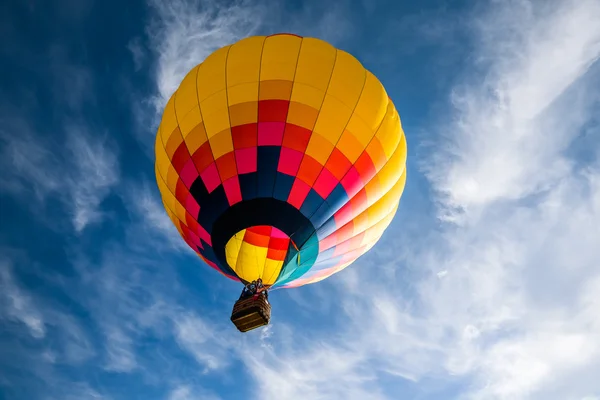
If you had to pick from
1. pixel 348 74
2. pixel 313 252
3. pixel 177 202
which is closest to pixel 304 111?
pixel 348 74

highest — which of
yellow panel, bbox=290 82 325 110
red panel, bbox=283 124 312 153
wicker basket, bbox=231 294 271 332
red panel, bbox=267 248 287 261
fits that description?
yellow panel, bbox=290 82 325 110

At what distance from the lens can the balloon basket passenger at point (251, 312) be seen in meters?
6.98

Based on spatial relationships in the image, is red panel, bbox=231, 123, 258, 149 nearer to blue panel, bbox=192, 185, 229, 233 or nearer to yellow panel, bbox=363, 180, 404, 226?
blue panel, bbox=192, 185, 229, 233

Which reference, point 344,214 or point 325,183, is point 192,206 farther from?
point 344,214

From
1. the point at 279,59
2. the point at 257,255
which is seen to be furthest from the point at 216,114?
the point at 257,255

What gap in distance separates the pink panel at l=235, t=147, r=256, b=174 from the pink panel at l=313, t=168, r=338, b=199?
121cm

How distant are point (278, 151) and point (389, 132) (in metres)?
2.30

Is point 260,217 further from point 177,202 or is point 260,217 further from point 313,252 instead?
point 177,202

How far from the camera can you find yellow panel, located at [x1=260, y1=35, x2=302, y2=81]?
7383 millimetres

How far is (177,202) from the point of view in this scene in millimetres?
8336

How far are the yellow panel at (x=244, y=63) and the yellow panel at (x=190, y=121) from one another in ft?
2.72

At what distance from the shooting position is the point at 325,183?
290 inches

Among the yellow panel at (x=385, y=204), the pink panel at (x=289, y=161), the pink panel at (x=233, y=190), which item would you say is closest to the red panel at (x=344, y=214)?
the yellow panel at (x=385, y=204)

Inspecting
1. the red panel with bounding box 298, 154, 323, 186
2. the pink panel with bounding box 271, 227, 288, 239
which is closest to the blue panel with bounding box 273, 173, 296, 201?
the red panel with bounding box 298, 154, 323, 186
